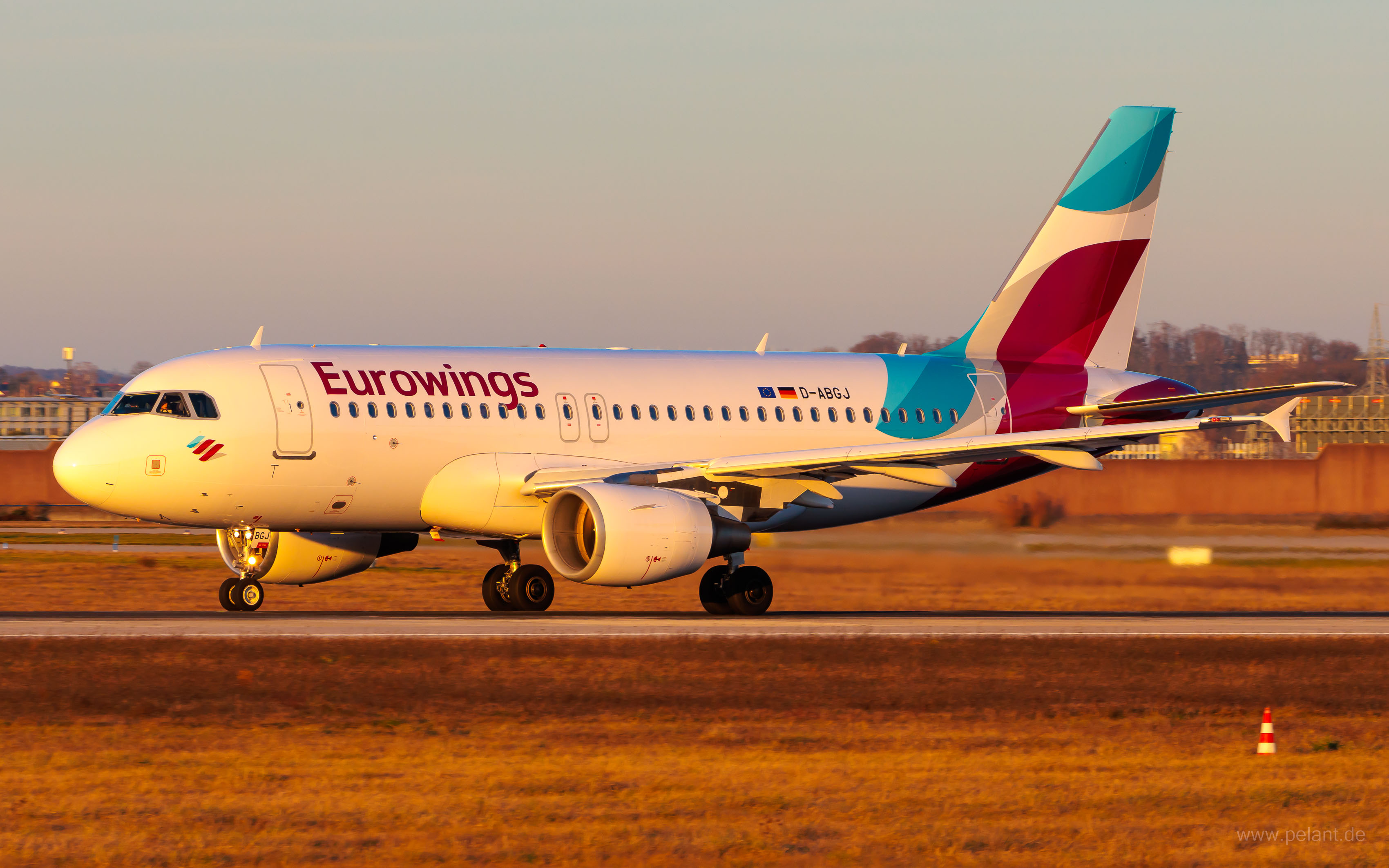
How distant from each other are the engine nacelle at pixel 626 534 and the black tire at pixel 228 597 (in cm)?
574

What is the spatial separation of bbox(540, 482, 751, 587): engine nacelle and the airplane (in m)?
0.04

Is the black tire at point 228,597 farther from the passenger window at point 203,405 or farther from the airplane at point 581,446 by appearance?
the passenger window at point 203,405

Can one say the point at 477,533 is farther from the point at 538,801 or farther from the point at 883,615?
the point at 538,801

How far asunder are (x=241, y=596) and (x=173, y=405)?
146 inches

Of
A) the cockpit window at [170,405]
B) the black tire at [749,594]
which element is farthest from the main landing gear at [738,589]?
the cockpit window at [170,405]

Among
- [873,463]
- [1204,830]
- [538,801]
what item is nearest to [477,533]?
[873,463]

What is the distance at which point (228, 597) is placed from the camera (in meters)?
30.0

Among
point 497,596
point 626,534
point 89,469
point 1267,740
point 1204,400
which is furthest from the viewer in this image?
point 1204,400

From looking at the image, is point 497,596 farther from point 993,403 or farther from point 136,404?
point 993,403

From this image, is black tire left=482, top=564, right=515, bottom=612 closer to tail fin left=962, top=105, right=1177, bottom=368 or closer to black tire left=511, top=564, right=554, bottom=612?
black tire left=511, top=564, right=554, bottom=612

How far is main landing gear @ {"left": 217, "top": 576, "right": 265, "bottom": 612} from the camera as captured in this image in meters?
30.0

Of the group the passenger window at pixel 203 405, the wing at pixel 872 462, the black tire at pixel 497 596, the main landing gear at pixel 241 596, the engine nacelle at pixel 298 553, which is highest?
the passenger window at pixel 203 405

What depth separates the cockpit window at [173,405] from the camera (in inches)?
1128

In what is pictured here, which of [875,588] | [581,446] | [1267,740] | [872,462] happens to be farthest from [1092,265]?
[1267,740]
